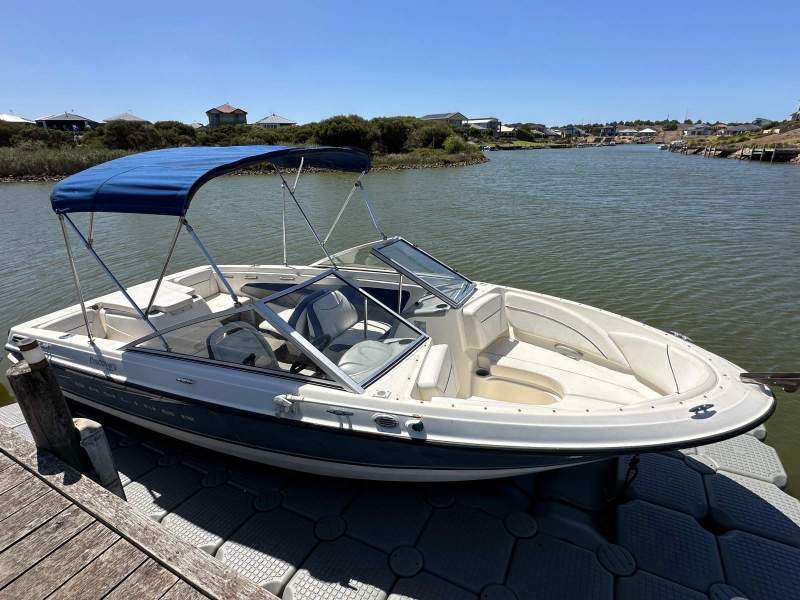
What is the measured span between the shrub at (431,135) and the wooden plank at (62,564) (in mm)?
50482

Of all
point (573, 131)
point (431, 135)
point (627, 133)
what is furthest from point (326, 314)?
point (627, 133)

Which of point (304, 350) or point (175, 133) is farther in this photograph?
point (175, 133)

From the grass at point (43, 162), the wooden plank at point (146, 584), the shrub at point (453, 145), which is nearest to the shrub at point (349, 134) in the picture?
the shrub at point (453, 145)

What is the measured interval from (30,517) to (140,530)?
73 cm

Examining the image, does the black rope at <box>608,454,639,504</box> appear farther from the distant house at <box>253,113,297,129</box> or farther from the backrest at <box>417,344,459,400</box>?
the distant house at <box>253,113,297,129</box>

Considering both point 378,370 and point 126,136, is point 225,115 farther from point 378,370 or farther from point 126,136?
point 378,370

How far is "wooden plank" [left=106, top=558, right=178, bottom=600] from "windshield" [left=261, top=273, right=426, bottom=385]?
1.49m

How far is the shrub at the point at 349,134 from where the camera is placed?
146 ft

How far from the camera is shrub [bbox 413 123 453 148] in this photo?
49.5 meters

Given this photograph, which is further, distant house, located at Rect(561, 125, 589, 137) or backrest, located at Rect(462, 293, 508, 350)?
distant house, located at Rect(561, 125, 589, 137)

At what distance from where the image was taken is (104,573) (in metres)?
2.18

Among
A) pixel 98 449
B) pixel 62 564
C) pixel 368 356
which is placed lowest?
pixel 62 564

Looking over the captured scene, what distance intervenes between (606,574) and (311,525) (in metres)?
2.01

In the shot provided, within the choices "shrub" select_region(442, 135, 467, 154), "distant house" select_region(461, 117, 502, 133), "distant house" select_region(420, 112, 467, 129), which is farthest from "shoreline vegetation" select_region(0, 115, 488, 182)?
"distant house" select_region(461, 117, 502, 133)
